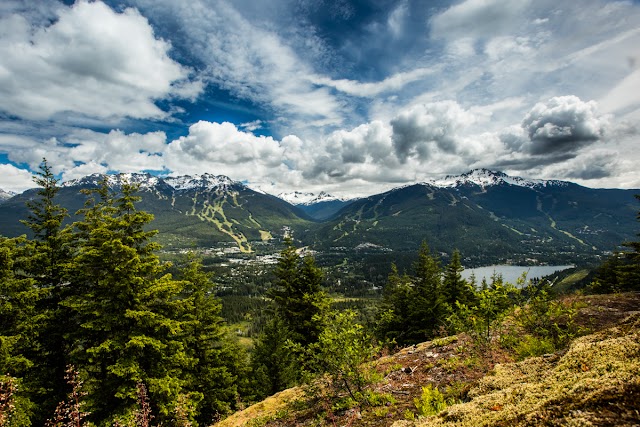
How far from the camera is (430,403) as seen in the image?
772 centimetres

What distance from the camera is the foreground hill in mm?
3309

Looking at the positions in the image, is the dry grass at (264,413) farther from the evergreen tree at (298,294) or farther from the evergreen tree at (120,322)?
the evergreen tree at (298,294)

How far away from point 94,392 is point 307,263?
17113 mm

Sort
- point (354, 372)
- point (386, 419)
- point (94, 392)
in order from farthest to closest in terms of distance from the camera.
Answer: point (94, 392)
point (354, 372)
point (386, 419)

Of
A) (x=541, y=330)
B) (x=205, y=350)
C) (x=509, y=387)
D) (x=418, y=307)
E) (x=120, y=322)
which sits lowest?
(x=205, y=350)

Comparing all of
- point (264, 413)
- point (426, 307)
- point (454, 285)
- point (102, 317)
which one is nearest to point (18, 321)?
point (102, 317)

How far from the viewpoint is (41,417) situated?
51.7 feet

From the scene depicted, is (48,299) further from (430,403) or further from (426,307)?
(426,307)

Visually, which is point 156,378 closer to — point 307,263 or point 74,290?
point 74,290

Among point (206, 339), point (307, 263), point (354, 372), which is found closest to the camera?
point (354, 372)

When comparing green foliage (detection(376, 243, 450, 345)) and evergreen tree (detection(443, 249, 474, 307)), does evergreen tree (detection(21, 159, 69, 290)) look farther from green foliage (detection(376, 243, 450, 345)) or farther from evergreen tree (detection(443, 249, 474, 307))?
evergreen tree (detection(443, 249, 474, 307))

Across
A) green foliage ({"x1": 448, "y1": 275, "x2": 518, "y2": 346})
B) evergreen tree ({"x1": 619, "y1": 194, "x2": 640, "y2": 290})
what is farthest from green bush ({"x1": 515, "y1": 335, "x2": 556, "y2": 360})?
evergreen tree ({"x1": 619, "y1": 194, "x2": 640, "y2": 290})

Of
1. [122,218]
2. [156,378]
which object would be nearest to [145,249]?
[122,218]

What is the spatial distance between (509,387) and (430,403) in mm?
2812
